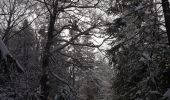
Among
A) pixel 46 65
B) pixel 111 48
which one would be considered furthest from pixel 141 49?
pixel 46 65

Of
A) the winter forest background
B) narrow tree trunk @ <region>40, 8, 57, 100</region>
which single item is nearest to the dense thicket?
the winter forest background

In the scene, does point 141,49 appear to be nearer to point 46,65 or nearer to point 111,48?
point 111,48

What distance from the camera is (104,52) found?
440 inches

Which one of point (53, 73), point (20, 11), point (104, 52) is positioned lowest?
point (53, 73)

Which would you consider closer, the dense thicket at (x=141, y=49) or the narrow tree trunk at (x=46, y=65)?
the dense thicket at (x=141, y=49)

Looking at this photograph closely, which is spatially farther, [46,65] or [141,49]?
[46,65]

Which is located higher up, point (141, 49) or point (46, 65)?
point (141, 49)

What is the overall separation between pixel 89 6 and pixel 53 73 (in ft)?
12.2

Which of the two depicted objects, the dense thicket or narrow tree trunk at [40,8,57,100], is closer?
the dense thicket

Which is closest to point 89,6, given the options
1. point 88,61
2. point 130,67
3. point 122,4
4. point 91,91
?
point 122,4

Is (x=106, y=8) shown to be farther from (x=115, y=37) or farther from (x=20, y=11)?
(x=20, y=11)

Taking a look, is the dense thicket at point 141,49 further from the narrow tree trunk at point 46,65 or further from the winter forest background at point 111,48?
the narrow tree trunk at point 46,65

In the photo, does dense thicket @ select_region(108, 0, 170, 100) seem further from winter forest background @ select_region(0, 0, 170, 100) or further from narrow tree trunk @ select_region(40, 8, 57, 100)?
narrow tree trunk @ select_region(40, 8, 57, 100)

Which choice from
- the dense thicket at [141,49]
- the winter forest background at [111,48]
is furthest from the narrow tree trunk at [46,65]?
the dense thicket at [141,49]
